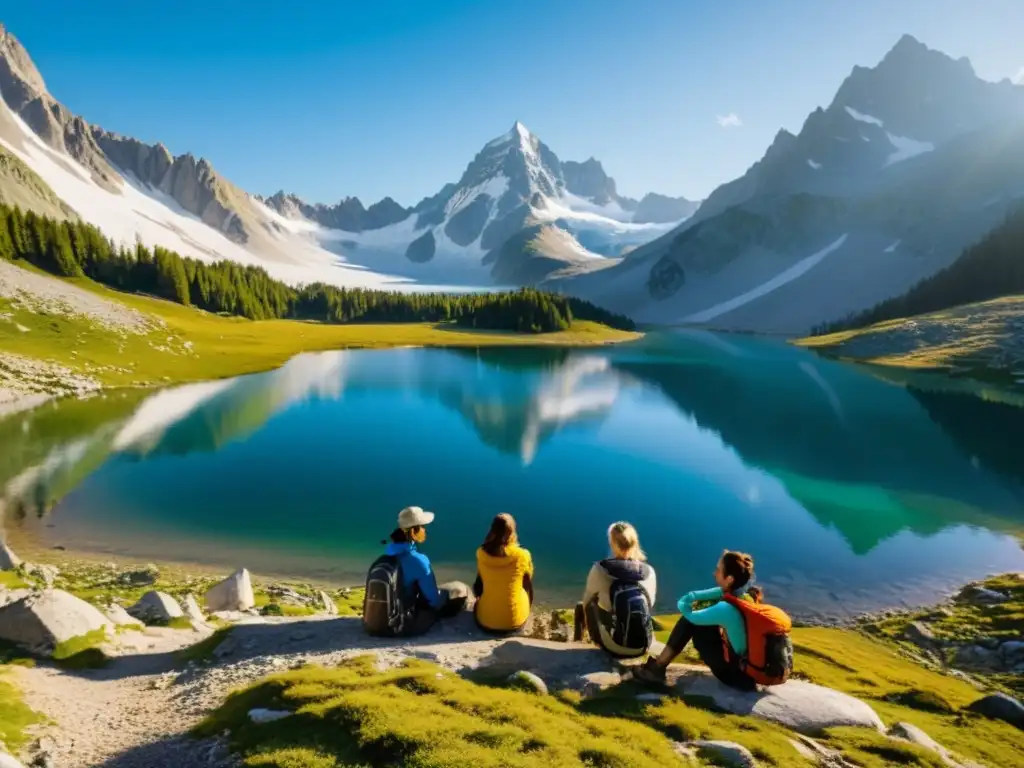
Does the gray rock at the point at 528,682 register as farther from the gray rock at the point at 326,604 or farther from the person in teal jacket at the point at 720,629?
the gray rock at the point at 326,604

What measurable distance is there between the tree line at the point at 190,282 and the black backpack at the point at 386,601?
13007cm


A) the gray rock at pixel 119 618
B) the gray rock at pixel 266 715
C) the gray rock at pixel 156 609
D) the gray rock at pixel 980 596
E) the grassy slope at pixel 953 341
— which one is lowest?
the gray rock at pixel 980 596

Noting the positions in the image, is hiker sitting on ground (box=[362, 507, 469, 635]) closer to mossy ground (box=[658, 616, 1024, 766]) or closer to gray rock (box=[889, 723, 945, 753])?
mossy ground (box=[658, 616, 1024, 766])

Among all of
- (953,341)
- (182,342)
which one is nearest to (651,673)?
(182,342)

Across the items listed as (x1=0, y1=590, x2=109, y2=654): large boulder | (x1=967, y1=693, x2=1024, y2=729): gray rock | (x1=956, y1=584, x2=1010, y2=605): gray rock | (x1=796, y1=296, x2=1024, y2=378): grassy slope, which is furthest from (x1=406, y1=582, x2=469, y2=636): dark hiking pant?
(x1=796, y1=296, x2=1024, y2=378): grassy slope

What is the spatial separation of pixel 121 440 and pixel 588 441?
35.7 m

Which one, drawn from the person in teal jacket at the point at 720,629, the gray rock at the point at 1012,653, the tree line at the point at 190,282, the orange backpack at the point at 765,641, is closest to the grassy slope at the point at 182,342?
the tree line at the point at 190,282

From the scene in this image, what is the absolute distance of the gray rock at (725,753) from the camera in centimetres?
804

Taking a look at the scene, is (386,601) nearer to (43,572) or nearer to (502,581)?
(502,581)

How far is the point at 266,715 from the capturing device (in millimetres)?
9242

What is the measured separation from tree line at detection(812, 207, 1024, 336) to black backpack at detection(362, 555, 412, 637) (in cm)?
17624

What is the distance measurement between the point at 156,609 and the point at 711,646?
14.8 m

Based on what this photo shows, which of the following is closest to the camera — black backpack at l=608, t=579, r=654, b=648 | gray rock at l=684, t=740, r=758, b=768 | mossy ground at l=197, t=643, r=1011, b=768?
mossy ground at l=197, t=643, r=1011, b=768

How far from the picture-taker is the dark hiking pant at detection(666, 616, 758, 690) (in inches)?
410
